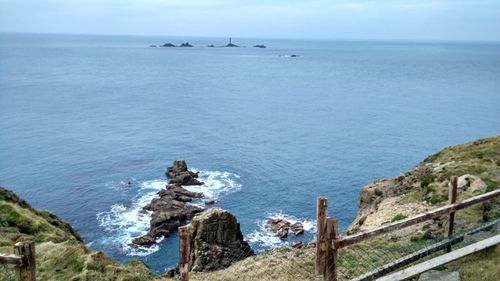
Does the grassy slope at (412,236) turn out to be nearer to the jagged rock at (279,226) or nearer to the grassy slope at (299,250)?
the grassy slope at (299,250)

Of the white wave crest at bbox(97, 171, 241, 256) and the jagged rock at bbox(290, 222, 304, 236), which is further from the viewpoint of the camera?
the jagged rock at bbox(290, 222, 304, 236)

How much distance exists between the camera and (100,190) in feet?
198

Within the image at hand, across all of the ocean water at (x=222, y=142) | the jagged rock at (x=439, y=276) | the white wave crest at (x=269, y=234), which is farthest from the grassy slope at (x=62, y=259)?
the white wave crest at (x=269, y=234)

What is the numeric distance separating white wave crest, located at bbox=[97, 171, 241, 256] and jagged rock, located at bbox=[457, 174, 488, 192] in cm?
3106

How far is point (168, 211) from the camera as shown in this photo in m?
52.9

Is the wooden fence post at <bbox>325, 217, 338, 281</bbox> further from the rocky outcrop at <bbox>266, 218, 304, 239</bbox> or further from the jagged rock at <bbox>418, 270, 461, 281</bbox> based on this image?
the rocky outcrop at <bbox>266, 218, 304, 239</bbox>

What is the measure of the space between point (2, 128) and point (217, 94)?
6583cm

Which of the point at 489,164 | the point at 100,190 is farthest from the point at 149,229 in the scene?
the point at 489,164

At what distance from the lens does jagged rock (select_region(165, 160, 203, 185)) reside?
63.2 meters

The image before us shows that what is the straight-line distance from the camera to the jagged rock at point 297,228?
160 ft

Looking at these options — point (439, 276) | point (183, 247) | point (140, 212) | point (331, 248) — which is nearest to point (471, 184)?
point (439, 276)

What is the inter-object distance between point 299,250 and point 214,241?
39.9ft

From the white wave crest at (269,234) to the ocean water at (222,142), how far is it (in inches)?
8.7

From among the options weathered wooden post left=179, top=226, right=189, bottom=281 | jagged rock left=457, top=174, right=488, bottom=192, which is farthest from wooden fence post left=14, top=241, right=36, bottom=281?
jagged rock left=457, top=174, right=488, bottom=192
